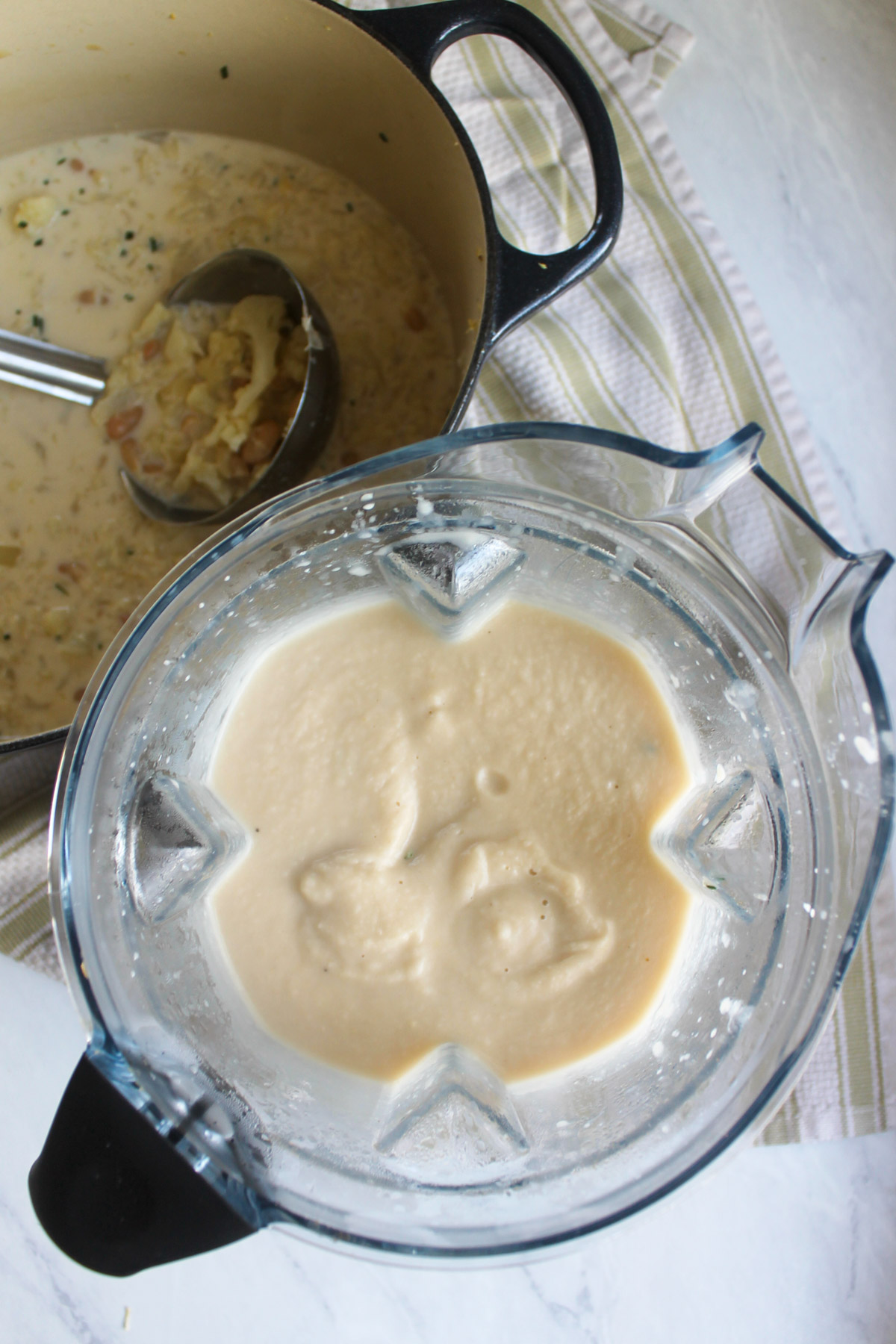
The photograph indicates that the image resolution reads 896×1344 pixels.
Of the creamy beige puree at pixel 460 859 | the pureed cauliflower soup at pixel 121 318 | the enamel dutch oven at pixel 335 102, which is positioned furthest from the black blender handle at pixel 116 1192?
the pureed cauliflower soup at pixel 121 318

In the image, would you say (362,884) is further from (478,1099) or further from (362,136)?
(362,136)

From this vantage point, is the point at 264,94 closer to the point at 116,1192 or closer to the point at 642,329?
the point at 642,329

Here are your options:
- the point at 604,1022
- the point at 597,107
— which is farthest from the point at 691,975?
the point at 597,107

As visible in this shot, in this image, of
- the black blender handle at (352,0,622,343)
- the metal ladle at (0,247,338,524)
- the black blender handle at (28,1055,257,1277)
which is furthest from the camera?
the metal ladle at (0,247,338,524)

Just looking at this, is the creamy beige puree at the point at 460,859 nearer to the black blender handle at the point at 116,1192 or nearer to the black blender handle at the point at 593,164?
the black blender handle at the point at 116,1192

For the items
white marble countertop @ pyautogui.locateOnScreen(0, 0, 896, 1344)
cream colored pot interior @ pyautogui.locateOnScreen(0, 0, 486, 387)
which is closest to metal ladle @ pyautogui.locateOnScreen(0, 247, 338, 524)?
cream colored pot interior @ pyautogui.locateOnScreen(0, 0, 486, 387)

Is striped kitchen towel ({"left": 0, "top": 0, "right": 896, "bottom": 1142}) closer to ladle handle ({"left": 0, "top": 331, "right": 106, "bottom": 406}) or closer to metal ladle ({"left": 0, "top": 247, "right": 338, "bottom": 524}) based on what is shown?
metal ladle ({"left": 0, "top": 247, "right": 338, "bottom": 524})

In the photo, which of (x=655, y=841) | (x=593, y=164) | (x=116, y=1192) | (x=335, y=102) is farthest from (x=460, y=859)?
(x=335, y=102)
